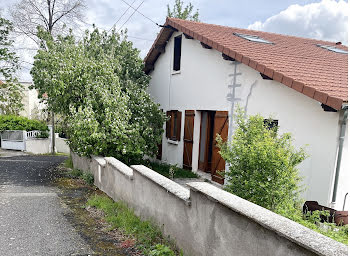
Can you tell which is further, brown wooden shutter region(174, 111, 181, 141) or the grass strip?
brown wooden shutter region(174, 111, 181, 141)

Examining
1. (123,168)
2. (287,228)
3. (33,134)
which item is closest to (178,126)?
(123,168)

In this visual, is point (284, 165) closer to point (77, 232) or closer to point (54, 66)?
point (77, 232)

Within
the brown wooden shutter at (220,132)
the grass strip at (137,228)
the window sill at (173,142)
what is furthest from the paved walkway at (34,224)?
the window sill at (173,142)

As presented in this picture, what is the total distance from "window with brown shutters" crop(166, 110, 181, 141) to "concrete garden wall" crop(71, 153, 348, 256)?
204 inches

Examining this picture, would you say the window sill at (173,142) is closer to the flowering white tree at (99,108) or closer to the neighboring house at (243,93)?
the neighboring house at (243,93)

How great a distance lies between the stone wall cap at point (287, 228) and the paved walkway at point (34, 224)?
233 cm

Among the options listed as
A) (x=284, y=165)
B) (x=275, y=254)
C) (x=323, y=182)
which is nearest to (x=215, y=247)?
(x=275, y=254)

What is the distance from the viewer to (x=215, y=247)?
9.47ft

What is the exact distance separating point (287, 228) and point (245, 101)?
5.12 m

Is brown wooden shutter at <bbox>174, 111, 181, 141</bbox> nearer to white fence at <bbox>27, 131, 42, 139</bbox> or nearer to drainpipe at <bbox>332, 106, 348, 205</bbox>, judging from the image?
drainpipe at <bbox>332, 106, 348, 205</bbox>

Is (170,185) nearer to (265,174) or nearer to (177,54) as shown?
Result: (265,174)

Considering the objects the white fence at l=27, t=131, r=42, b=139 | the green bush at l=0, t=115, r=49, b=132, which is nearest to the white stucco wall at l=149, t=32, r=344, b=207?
the white fence at l=27, t=131, r=42, b=139

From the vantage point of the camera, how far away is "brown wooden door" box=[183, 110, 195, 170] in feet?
30.8

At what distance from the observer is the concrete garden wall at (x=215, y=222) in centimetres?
205
